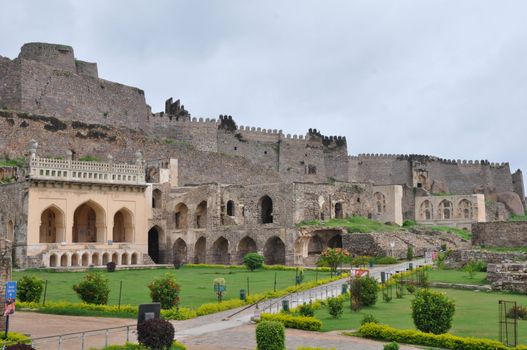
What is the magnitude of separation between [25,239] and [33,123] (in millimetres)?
11644

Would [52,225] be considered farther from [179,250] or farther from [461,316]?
[461,316]

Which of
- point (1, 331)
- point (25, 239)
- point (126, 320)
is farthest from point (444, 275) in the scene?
point (25, 239)

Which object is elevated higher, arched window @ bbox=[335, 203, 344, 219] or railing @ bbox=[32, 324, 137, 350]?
arched window @ bbox=[335, 203, 344, 219]

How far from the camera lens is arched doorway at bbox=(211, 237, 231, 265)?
43.1m

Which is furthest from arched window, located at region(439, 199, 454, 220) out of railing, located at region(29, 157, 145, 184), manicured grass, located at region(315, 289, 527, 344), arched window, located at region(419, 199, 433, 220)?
manicured grass, located at region(315, 289, 527, 344)

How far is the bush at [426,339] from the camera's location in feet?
46.2

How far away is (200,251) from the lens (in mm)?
44938

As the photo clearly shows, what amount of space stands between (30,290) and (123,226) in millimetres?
21553

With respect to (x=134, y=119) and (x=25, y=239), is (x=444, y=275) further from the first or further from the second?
(x=134, y=119)

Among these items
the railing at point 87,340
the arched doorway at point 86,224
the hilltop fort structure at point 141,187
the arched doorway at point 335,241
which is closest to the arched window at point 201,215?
the hilltop fort structure at point 141,187

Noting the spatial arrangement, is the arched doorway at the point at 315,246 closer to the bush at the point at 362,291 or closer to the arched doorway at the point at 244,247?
the arched doorway at the point at 244,247

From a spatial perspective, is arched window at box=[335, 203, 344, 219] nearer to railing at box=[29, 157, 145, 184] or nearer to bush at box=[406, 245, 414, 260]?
bush at box=[406, 245, 414, 260]

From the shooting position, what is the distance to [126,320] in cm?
1902

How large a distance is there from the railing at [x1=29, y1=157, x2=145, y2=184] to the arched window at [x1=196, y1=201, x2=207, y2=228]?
4.74 meters
